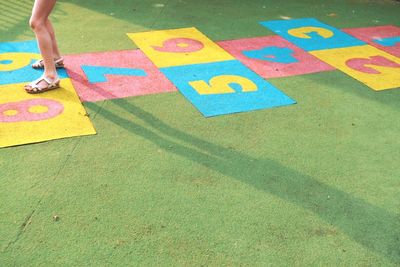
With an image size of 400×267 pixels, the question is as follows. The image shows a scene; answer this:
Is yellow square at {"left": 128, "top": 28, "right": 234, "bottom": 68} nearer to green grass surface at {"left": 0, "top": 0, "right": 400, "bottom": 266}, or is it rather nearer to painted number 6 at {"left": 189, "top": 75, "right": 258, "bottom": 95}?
painted number 6 at {"left": 189, "top": 75, "right": 258, "bottom": 95}

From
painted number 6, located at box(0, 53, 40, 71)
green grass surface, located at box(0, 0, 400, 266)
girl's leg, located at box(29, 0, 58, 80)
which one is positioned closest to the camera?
green grass surface, located at box(0, 0, 400, 266)

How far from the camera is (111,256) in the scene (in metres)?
2.31

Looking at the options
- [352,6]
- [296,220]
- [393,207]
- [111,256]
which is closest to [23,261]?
[111,256]

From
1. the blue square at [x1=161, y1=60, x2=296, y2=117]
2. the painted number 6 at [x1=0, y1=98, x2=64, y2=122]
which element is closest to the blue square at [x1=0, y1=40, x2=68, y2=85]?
the painted number 6 at [x1=0, y1=98, x2=64, y2=122]

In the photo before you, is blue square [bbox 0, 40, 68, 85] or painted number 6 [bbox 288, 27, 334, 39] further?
painted number 6 [bbox 288, 27, 334, 39]

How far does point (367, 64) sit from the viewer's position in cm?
494

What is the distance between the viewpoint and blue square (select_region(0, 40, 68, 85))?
4152mm

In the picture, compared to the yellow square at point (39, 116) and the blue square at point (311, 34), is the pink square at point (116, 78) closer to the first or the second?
the yellow square at point (39, 116)

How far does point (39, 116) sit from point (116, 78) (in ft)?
3.18

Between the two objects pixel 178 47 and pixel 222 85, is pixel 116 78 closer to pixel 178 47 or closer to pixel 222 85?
pixel 222 85

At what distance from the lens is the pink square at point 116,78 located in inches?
156

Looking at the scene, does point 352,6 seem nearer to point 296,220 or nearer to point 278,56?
point 278,56

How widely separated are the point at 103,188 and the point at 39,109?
1229 mm

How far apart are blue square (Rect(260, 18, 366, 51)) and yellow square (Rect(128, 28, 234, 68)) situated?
1.08 metres
